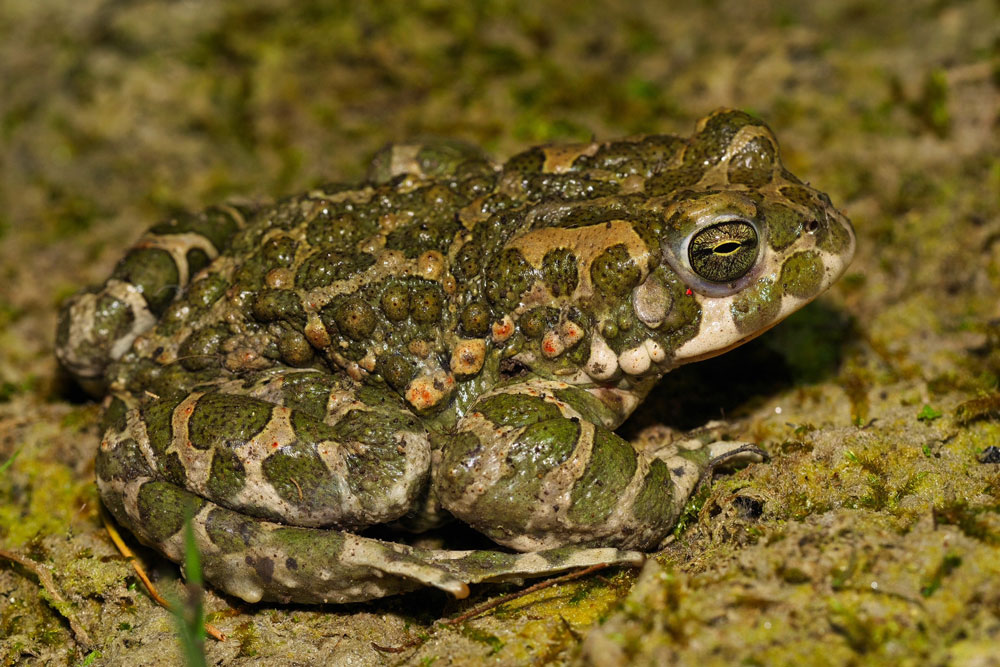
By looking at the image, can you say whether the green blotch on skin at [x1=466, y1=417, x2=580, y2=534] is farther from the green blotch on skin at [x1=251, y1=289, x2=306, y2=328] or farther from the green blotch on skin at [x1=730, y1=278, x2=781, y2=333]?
the green blotch on skin at [x1=251, y1=289, x2=306, y2=328]

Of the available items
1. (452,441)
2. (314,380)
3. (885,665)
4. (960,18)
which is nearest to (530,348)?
(452,441)

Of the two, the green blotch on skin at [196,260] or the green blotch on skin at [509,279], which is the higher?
the green blotch on skin at [509,279]

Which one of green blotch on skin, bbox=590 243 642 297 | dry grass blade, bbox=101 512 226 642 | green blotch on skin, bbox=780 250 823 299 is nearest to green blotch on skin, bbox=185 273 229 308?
dry grass blade, bbox=101 512 226 642

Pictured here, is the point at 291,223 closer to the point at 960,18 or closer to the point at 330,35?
the point at 330,35

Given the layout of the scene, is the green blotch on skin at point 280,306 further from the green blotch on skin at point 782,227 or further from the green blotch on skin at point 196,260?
the green blotch on skin at point 782,227

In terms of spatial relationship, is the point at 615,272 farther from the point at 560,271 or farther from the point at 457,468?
the point at 457,468

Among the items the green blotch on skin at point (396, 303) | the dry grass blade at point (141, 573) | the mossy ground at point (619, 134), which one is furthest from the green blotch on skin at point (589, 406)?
the dry grass blade at point (141, 573)

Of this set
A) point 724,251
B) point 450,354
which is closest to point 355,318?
point 450,354
